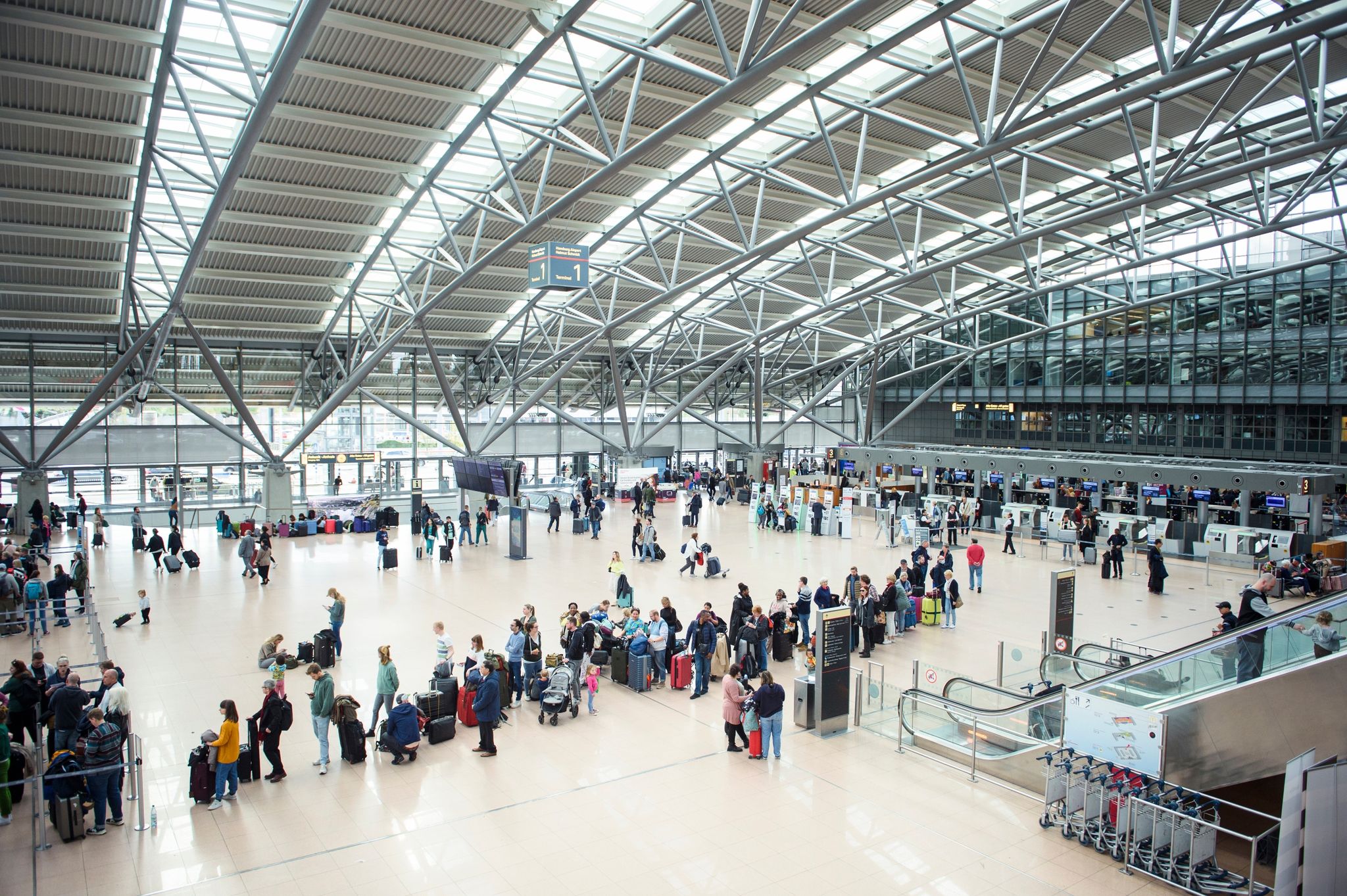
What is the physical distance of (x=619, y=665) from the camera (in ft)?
44.3

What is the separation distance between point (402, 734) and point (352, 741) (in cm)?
55

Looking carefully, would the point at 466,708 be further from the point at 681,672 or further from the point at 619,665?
the point at 681,672

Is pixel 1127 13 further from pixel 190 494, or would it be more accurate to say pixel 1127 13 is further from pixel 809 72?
pixel 190 494

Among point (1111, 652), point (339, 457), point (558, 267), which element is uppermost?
point (558, 267)

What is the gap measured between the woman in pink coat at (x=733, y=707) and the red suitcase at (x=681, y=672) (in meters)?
2.44

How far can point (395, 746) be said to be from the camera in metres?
10.3

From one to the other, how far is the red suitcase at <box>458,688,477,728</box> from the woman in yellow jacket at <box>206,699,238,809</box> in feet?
9.87

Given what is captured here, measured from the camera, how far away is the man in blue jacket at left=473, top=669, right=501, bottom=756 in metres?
10.5

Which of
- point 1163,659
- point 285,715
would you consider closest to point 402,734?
point 285,715

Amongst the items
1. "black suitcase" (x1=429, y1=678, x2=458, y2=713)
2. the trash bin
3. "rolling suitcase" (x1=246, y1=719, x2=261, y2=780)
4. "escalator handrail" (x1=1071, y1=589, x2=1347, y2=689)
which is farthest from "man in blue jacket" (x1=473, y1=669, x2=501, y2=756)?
"escalator handrail" (x1=1071, y1=589, x2=1347, y2=689)

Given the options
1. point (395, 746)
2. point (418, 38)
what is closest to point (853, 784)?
point (395, 746)

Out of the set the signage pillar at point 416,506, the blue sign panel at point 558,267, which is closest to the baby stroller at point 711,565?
the blue sign panel at point 558,267

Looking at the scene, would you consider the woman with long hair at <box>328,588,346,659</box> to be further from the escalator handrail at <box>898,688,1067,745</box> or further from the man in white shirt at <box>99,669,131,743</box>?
the escalator handrail at <box>898,688,1067,745</box>

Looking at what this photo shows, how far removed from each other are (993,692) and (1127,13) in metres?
13.1
